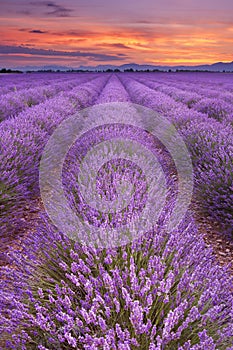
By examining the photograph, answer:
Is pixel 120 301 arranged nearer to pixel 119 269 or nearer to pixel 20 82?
pixel 119 269

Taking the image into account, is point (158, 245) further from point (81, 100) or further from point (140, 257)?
point (81, 100)

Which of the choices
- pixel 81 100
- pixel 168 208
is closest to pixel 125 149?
pixel 168 208

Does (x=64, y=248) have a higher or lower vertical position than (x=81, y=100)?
lower

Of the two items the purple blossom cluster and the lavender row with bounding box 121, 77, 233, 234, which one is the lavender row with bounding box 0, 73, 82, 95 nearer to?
the lavender row with bounding box 121, 77, 233, 234

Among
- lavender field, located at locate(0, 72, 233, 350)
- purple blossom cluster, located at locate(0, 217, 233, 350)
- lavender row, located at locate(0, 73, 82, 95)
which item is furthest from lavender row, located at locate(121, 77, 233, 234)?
lavender row, located at locate(0, 73, 82, 95)

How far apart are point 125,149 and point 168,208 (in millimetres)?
1806

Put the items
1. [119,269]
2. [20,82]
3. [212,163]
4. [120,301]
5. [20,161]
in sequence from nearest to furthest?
[120,301]
[119,269]
[20,161]
[212,163]
[20,82]

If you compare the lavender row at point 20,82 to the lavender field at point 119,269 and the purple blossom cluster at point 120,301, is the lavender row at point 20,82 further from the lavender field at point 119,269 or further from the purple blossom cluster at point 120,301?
the purple blossom cluster at point 120,301

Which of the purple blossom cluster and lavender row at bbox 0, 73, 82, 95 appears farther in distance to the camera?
lavender row at bbox 0, 73, 82, 95

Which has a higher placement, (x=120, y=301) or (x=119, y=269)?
(x=119, y=269)

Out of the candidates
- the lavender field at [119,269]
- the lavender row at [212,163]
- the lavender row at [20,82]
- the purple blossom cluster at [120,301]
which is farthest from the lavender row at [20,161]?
the lavender row at [20,82]

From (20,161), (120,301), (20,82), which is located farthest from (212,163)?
(20,82)

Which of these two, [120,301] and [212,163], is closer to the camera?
[120,301]

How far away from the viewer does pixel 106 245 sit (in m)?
1.89
